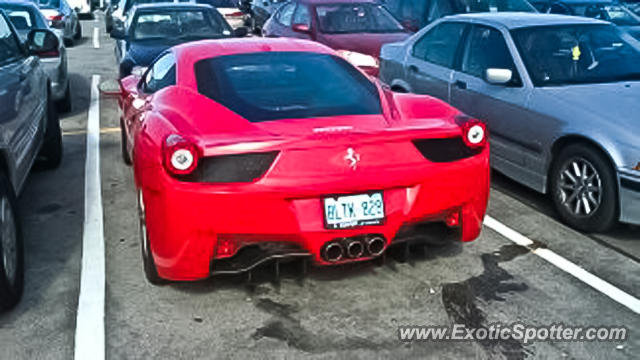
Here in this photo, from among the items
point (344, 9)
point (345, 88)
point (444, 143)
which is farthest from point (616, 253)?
point (344, 9)

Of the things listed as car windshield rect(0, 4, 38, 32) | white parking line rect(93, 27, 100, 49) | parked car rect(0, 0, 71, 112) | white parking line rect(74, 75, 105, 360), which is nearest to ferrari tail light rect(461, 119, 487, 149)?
white parking line rect(74, 75, 105, 360)

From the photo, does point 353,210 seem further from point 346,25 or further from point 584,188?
point 346,25

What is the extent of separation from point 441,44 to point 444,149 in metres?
3.47

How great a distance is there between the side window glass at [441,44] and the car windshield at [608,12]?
7.14 m

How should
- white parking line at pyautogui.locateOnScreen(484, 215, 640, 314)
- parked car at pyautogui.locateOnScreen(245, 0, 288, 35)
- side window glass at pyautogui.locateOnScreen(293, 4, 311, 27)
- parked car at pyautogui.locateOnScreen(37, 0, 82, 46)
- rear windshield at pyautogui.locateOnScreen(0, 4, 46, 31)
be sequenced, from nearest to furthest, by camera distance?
1. white parking line at pyautogui.locateOnScreen(484, 215, 640, 314)
2. rear windshield at pyautogui.locateOnScreen(0, 4, 46, 31)
3. side window glass at pyautogui.locateOnScreen(293, 4, 311, 27)
4. parked car at pyautogui.locateOnScreen(37, 0, 82, 46)
5. parked car at pyautogui.locateOnScreen(245, 0, 288, 35)

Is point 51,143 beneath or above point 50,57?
beneath

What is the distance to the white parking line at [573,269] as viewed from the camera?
4.14 m

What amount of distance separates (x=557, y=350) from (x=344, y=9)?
8.22m

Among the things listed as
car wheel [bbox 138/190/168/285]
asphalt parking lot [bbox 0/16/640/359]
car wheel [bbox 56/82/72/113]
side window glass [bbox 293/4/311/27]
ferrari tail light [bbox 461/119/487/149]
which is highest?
ferrari tail light [bbox 461/119/487/149]

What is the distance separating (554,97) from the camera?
5.59 metres

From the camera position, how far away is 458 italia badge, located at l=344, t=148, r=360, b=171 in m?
3.75

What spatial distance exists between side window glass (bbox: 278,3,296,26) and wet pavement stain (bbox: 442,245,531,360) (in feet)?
25.7

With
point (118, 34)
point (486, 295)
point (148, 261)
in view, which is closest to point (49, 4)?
point (118, 34)

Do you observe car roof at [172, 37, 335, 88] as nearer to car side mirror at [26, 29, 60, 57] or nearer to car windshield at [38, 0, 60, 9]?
car side mirror at [26, 29, 60, 57]
